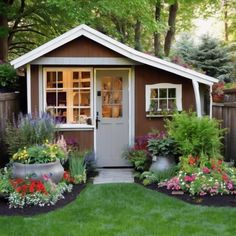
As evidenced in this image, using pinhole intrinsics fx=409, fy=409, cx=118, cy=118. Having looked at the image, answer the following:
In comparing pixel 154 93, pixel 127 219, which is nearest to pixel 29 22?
pixel 154 93

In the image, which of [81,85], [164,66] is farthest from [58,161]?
[164,66]

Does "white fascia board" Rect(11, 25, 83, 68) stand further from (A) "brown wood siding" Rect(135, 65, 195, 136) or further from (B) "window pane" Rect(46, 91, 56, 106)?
(A) "brown wood siding" Rect(135, 65, 195, 136)

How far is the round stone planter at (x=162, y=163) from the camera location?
7.53 m

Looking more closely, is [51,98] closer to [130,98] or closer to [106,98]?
[106,98]

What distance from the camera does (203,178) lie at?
6.53 metres

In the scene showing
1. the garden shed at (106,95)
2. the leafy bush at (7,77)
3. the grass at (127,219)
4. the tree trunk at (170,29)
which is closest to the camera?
the grass at (127,219)

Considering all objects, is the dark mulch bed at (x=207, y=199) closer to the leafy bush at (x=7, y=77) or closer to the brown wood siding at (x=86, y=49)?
the brown wood siding at (x=86, y=49)

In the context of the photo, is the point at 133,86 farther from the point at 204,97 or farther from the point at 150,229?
the point at 150,229

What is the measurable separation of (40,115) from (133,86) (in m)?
2.04

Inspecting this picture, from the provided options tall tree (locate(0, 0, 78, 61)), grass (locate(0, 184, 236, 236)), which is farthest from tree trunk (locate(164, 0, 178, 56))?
grass (locate(0, 184, 236, 236))

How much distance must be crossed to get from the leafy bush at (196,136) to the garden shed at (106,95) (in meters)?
1.10

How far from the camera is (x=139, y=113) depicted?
342 inches

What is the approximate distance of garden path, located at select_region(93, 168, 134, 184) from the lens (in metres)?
7.46

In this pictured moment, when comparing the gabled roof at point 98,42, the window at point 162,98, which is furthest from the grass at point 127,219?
the gabled roof at point 98,42
